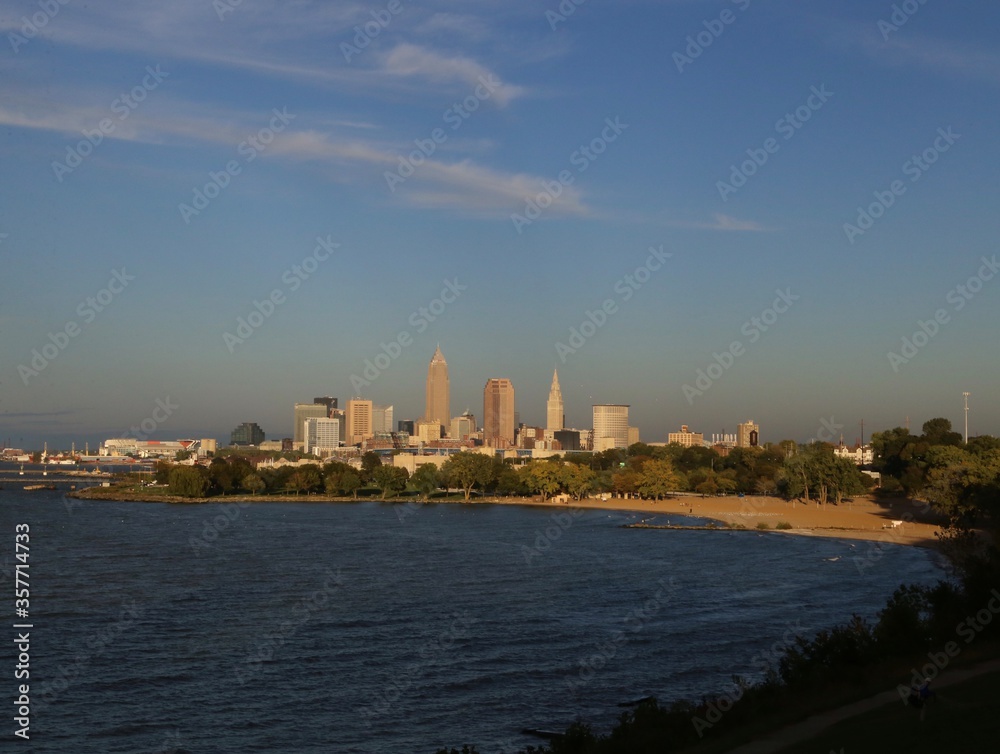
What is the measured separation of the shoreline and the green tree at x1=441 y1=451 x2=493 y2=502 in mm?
2257

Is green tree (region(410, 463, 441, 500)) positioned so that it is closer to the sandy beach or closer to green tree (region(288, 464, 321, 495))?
green tree (region(288, 464, 321, 495))

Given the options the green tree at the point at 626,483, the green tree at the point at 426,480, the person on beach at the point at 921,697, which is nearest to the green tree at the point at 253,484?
the green tree at the point at 426,480

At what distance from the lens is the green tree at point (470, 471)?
249 ft

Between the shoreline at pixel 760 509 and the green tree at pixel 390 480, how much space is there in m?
1.22

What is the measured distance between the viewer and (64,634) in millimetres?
22594

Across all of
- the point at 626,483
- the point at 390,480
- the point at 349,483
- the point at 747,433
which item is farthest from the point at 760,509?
the point at 747,433

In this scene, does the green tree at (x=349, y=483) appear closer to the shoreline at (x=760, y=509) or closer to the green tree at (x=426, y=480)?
the shoreline at (x=760, y=509)

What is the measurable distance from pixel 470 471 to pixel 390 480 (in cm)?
644

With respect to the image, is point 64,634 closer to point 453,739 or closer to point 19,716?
point 19,716

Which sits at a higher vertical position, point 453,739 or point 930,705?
point 930,705

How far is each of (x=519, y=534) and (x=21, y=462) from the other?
550ft

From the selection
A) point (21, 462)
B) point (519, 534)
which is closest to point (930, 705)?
point (519, 534)

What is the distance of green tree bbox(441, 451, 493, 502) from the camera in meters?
75.9

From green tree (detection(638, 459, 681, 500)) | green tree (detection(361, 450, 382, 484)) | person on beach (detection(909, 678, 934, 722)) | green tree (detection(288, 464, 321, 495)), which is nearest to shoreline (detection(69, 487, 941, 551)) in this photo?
green tree (detection(638, 459, 681, 500))
